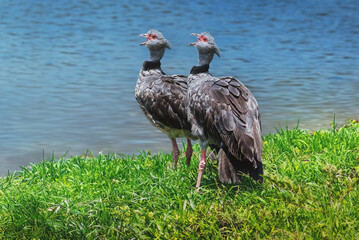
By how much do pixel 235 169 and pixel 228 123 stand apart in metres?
0.44

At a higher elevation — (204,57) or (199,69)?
(204,57)

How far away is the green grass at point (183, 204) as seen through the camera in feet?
18.1

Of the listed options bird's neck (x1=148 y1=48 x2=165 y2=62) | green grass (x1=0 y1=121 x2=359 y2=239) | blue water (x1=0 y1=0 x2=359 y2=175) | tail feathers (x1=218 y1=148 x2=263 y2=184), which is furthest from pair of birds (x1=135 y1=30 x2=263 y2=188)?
blue water (x1=0 y1=0 x2=359 y2=175)

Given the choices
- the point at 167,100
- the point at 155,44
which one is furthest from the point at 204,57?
the point at 155,44

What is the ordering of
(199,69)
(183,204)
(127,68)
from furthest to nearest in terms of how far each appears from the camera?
(127,68), (199,69), (183,204)

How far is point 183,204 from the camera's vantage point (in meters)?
6.06

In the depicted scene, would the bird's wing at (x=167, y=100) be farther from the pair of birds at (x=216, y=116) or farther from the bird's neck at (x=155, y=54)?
the bird's neck at (x=155, y=54)

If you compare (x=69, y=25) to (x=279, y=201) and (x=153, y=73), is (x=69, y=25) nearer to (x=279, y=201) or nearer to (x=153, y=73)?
(x=153, y=73)

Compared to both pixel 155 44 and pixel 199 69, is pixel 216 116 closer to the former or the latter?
pixel 199 69

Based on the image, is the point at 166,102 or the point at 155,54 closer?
the point at 166,102

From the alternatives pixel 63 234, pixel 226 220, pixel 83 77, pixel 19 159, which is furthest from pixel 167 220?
pixel 83 77

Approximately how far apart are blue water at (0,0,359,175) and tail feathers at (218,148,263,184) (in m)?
3.01

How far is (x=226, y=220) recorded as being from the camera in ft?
18.6

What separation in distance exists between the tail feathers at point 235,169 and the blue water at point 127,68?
9.87 ft
